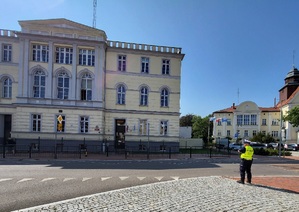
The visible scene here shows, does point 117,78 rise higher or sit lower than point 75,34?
Answer: lower

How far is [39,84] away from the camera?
1008 inches

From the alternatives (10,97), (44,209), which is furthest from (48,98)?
(44,209)

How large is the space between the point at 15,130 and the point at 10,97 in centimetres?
376

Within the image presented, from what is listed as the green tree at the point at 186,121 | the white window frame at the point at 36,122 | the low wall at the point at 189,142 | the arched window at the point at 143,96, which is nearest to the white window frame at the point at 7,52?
the white window frame at the point at 36,122

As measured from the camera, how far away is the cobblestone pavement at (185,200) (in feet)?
19.1

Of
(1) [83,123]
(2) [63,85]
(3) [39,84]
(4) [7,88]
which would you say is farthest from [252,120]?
(4) [7,88]

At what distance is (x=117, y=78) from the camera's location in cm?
2805

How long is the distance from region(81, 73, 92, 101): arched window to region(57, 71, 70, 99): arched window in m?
1.58

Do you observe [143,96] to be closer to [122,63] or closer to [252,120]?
[122,63]

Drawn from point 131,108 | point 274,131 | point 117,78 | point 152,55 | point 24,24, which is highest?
point 24,24

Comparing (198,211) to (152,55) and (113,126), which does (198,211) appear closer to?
(113,126)

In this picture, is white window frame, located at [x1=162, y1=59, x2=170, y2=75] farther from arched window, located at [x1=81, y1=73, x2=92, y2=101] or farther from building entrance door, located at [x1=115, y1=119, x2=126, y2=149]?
arched window, located at [x1=81, y1=73, x2=92, y2=101]

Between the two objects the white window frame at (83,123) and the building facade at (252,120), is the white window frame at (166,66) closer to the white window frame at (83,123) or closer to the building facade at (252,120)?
the white window frame at (83,123)

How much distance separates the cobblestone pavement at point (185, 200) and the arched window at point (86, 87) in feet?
65.0
